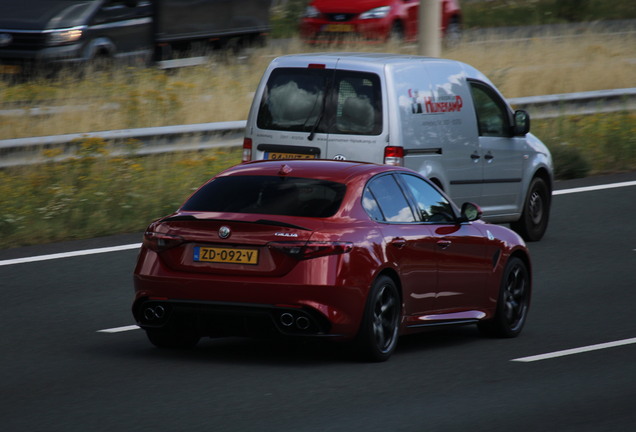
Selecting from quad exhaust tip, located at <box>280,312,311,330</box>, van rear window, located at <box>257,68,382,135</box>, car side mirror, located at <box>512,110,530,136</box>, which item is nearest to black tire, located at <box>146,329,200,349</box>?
quad exhaust tip, located at <box>280,312,311,330</box>

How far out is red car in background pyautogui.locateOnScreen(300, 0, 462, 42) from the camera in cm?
2922

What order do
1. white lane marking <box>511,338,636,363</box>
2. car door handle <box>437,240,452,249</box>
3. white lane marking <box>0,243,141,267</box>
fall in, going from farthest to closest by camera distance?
white lane marking <box>0,243,141,267</box>, car door handle <box>437,240,452,249</box>, white lane marking <box>511,338,636,363</box>

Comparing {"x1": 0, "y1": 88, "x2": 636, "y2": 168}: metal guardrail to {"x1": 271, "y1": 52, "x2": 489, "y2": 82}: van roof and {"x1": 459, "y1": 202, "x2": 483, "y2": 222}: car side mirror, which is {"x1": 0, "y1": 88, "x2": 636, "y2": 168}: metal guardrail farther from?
{"x1": 459, "y1": 202, "x2": 483, "y2": 222}: car side mirror

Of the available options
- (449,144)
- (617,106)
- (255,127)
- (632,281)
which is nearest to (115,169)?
(255,127)

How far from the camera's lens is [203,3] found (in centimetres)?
2500

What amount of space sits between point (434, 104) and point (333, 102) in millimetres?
1138

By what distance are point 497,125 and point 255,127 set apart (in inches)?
117

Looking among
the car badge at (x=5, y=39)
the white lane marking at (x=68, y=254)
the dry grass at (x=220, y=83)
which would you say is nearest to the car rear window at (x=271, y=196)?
the white lane marking at (x=68, y=254)

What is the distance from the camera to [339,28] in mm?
29453

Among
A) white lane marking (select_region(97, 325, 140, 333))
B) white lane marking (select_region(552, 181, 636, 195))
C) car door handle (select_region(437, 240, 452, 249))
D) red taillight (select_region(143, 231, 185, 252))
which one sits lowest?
white lane marking (select_region(552, 181, 636, 195))

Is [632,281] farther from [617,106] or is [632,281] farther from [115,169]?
[617,106]

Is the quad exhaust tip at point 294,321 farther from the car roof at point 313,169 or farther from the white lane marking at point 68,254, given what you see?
the white lane marking at point 68,254

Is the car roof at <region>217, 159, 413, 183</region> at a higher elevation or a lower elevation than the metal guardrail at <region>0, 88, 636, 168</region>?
higher

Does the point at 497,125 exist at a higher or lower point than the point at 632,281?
higher
